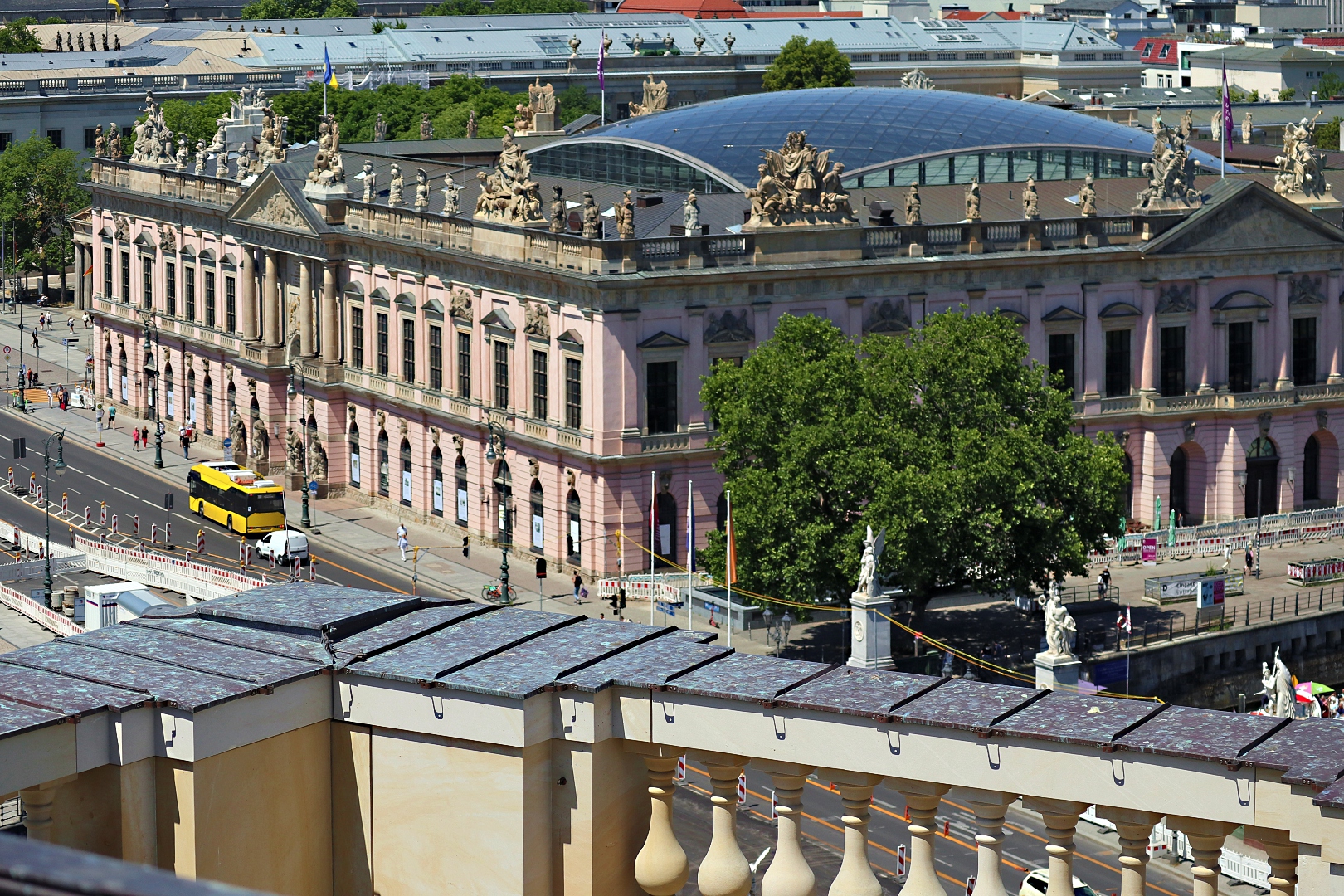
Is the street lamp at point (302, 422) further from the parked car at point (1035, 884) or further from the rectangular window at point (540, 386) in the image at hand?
the parked car at point (1035, 884)

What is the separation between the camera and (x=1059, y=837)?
65.5ft

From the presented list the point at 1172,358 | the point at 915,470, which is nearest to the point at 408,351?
the point at 1172,358

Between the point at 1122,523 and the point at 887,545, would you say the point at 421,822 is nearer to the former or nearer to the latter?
the point at 887,545

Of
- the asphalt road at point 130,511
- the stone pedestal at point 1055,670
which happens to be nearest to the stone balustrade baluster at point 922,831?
the stone pedestal at point 1055,670

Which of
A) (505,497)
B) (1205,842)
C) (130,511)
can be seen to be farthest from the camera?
(130,511)

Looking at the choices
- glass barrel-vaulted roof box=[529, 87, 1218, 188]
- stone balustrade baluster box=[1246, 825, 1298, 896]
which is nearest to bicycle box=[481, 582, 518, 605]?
glass barrel-vaulted roof box=[529, 87, 1218, 188]

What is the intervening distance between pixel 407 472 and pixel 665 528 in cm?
1980

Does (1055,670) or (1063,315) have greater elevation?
(1063,315)

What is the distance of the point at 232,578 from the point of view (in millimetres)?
99188

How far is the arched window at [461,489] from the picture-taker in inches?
4601

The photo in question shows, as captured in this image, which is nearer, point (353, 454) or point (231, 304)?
point (353, 454)

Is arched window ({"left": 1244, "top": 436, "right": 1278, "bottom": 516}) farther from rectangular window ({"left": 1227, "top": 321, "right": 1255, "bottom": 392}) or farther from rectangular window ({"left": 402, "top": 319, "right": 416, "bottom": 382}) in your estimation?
rectangular window ({"left": 402, "top": 319, "right": 416, "bottom": 382})

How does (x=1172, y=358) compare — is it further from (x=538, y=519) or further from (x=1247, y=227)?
(x=538, y=519)

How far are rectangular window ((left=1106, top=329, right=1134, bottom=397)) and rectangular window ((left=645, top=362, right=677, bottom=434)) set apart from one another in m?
23.4
